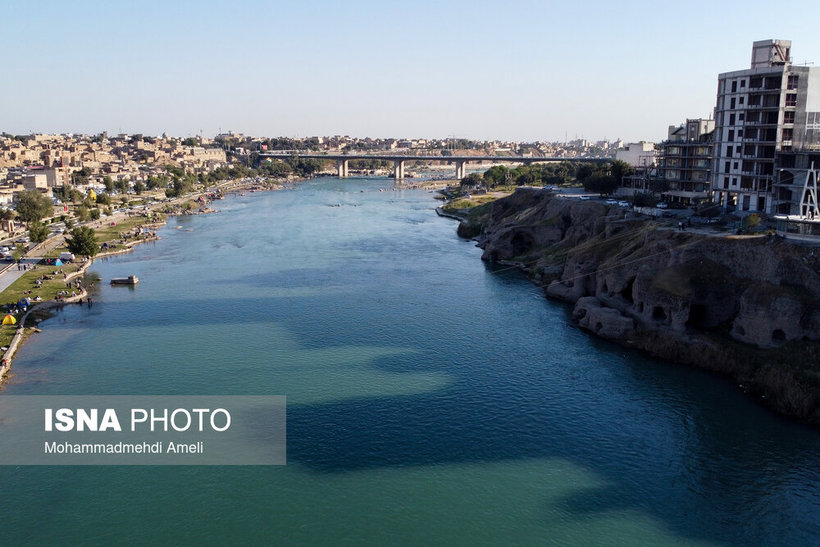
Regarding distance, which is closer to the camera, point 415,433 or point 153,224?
point 415,433

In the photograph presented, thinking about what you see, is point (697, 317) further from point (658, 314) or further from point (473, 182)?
point (473, 182)

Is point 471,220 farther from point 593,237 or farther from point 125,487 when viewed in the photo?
point 125,487

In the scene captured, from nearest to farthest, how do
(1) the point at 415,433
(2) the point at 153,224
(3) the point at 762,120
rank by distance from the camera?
(1) the point at 415,433
(3) the point at 762,120
(2) the point at 153,224

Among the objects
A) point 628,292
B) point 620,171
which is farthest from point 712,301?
point 620,171

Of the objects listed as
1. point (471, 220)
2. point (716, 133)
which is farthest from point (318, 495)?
point (471, 220)

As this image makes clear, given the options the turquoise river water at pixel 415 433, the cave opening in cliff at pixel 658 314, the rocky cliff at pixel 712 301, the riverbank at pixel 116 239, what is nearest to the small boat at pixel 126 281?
the turquoise river water at pixel 415 433

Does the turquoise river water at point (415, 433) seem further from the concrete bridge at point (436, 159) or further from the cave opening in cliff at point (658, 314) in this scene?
the concrete bridge at point (436, 159)
